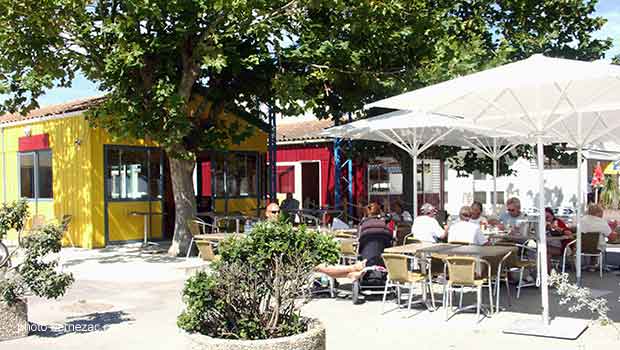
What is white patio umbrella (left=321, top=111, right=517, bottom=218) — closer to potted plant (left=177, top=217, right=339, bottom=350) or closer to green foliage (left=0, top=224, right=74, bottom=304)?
potted plant (left=177, top=217, right=339, bottom=350)

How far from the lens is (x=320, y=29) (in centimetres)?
1270

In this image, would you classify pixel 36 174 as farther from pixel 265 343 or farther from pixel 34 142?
pixel 265 343

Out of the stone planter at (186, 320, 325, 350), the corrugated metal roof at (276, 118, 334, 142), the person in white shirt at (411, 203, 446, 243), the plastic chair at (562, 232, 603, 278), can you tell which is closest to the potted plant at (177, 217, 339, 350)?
the stone planter at (186, 320, 325, 350)

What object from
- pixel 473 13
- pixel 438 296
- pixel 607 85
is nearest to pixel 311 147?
pixel 473 13

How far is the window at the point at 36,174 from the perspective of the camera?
1630cm

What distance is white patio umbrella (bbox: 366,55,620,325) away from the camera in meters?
6.25

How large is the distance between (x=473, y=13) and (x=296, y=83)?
18.8 feet

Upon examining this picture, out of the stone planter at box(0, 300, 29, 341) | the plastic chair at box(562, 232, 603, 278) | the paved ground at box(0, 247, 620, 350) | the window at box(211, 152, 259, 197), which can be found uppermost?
the window at box(211, 152, 259, 197)

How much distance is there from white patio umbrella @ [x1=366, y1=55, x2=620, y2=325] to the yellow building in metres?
7.35

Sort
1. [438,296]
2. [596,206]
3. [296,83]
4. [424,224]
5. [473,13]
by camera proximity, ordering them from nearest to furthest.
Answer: [438,296]
[424,224]
[596,206]
[296,83]
[473,13]

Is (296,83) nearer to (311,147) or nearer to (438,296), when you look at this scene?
(438,296)

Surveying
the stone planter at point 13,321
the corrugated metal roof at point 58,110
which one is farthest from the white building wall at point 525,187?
the stone planter at point 13,321

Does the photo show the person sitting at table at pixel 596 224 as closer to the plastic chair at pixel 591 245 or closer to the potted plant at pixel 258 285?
the plastic chair at pixel 591 245

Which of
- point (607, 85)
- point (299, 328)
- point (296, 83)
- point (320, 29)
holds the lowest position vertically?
point (299, 328)
